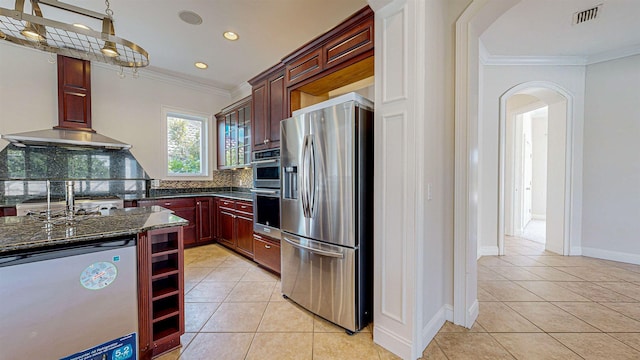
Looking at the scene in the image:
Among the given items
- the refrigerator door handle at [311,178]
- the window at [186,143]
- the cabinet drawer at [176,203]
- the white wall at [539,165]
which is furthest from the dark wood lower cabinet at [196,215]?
the white wall at [539,165]

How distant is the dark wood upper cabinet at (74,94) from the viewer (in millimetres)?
3322

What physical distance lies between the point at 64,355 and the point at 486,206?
4781 millimetres

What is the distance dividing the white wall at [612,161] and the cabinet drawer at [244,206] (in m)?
5.04

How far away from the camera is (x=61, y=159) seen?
3.45m

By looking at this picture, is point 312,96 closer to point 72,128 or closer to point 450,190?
point 450,190

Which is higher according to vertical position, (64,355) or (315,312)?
(64,355)

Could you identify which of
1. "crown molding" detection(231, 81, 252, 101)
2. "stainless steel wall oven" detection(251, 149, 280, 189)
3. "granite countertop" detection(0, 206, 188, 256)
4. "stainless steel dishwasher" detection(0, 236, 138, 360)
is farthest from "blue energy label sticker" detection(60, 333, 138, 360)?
"crown molding" detection(231, 81, 252, 101)

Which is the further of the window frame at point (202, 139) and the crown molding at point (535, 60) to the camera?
the window frame at point (202, 139)

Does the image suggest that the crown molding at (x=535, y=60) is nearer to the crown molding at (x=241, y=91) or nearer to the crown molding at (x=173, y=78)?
the crown molding at (x=241, y=91)

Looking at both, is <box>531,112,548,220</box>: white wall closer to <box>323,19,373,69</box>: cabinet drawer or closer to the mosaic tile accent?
<box>323,19,373,69</box>: cabinet drawer

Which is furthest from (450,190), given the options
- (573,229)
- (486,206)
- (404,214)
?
(573,229)

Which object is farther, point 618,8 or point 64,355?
point 618,8

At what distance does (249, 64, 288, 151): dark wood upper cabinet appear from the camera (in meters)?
3.03

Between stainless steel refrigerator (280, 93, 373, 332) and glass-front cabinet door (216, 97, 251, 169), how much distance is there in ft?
6.88
